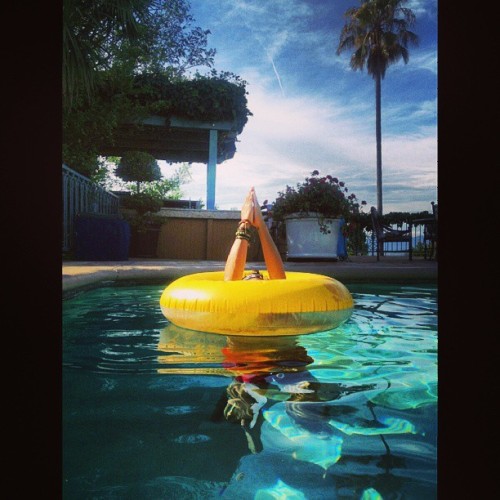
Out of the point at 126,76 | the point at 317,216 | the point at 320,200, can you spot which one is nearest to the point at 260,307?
the point at 317,216

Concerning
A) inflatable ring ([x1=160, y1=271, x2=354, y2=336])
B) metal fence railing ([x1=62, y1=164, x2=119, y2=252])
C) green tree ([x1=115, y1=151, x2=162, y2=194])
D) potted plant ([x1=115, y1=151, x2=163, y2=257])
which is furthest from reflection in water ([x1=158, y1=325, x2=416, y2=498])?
green tree ([x1=115, y1=151, x2=162, y2=194])

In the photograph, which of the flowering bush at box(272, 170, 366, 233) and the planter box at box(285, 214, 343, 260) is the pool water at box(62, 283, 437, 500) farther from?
the flowering bush at box(272, 170, 366, 233)

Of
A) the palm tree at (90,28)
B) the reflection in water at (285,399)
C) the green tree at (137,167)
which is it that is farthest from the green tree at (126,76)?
the reflection in water at (285,399)

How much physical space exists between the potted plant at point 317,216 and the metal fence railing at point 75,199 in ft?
11.4

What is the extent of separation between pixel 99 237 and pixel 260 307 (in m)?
5.49

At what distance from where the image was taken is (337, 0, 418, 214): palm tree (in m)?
17.6

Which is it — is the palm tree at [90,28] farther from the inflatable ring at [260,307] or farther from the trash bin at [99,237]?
the inflatable ring at [260,307]

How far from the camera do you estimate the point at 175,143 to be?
11.8 metres

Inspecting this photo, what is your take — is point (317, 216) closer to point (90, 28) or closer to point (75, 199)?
point (75, 199)

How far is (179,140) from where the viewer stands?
11500 mm

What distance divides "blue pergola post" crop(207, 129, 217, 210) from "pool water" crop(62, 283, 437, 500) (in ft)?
26.5
